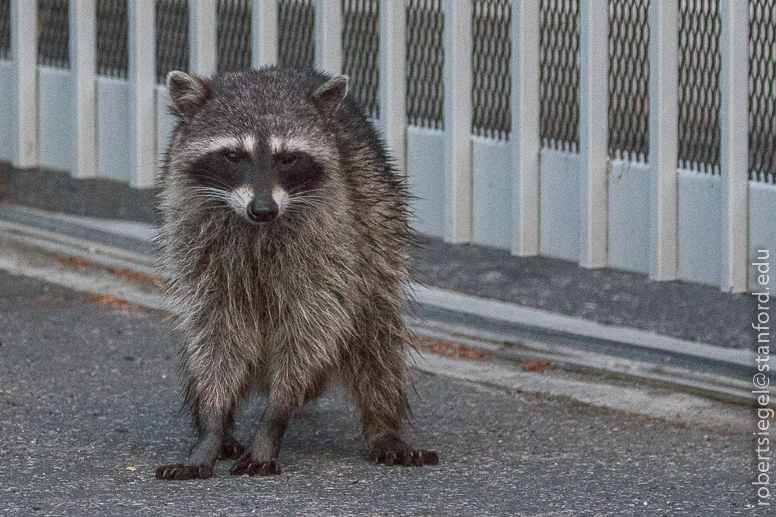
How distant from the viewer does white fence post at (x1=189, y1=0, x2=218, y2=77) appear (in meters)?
7.12

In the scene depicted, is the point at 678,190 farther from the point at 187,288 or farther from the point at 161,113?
the point at 161,113

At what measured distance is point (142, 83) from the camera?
7359mm

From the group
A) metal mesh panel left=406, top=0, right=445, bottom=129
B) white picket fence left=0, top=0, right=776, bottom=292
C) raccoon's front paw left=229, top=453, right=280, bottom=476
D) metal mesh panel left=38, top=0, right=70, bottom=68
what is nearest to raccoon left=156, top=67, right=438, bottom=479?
raccoon's front paw left=229, top=453, right=280, bottom=476

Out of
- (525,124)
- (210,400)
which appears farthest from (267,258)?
(525,124)

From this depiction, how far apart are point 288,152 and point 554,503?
1260mm

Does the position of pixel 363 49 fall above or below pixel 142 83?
above

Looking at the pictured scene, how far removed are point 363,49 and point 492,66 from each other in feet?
2.33

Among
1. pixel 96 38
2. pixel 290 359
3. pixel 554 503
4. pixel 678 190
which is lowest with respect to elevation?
pixel 554 503

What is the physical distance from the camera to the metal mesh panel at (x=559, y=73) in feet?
19.4

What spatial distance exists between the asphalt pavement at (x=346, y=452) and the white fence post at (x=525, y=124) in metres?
0.93

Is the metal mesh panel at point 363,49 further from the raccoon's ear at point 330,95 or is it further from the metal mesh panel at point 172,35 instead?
the raccoon's ear at point 330,95

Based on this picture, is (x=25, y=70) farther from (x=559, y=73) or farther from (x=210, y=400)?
(x=210, y=400)

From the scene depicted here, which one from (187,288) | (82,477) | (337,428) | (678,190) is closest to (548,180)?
(678,190)

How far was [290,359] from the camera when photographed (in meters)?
4.28
